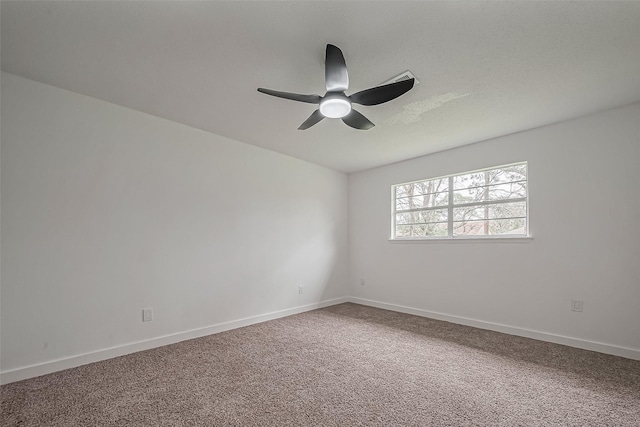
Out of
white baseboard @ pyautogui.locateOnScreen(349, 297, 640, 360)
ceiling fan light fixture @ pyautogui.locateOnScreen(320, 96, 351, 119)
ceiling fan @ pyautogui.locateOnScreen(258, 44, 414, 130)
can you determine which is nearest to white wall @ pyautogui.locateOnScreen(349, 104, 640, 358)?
white baseboard @ pyautogui.locateOnScreen(349, 297, 640, 360)

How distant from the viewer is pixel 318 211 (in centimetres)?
Result: 479

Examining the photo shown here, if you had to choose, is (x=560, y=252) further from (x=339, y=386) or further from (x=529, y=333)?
(x=339, y=386)

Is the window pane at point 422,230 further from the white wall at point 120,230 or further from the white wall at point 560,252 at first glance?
the white wall at point 120,230

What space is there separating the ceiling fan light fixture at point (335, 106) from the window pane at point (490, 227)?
270cm

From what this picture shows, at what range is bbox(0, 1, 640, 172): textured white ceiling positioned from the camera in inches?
65.2

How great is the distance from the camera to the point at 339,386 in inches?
84.6

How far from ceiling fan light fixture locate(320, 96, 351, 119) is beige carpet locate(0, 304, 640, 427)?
79.9 inches

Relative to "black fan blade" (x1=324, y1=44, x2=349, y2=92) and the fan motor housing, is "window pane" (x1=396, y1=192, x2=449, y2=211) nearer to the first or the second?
the fan motor housing

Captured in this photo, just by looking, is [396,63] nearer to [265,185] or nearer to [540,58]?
[540,58]

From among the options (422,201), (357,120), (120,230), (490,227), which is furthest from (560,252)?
(120,230)

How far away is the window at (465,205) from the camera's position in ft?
11.6

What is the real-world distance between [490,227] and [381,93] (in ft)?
8.93

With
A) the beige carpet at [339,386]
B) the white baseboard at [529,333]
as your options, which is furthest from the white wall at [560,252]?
→ the beige carpet at [339,386]

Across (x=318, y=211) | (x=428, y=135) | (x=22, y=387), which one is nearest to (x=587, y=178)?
(x=428, y=135)
